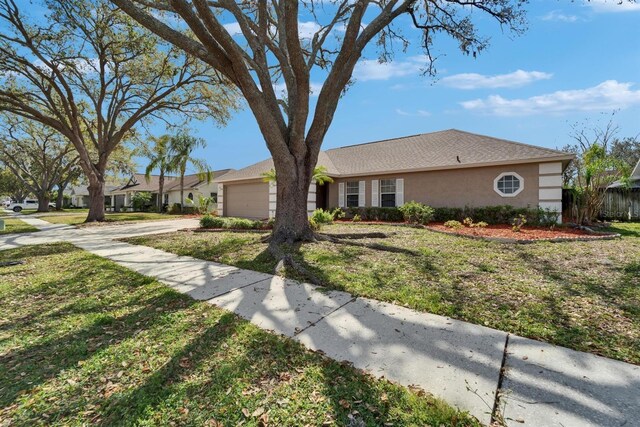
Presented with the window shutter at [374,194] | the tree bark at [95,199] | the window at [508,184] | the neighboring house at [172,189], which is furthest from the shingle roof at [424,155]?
the neighboring house at [172,189]

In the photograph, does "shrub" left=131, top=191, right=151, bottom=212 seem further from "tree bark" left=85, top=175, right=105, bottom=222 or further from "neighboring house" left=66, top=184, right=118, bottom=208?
"neighboring house" left=66, top=184, right=118, bottom=208

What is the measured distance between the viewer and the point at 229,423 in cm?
189

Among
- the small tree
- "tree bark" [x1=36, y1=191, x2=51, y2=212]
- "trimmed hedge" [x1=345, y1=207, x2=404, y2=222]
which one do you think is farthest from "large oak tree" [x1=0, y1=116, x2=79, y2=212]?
the small tree

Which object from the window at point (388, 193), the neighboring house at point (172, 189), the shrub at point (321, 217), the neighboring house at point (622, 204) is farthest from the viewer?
the neighboring house at point (172, 189)

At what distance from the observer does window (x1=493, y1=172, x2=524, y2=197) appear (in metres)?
12.1

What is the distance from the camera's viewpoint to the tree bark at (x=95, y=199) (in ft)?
56.0

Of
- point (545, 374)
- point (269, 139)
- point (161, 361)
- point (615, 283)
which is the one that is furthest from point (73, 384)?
point (615, 283)

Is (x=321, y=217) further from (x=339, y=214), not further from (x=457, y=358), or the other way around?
(x=457, y=358)

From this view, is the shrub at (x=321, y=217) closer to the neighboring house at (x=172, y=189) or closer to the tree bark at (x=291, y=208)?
the tree bark at (x=291, y=208)

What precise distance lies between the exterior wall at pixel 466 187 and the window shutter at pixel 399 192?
5.8 inches

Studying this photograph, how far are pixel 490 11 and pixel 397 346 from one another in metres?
9.83

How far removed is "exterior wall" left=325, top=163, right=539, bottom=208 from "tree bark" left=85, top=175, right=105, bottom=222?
15.9m

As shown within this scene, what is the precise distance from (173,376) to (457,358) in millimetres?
2341

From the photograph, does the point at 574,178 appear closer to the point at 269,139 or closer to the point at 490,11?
the point at 490,11
